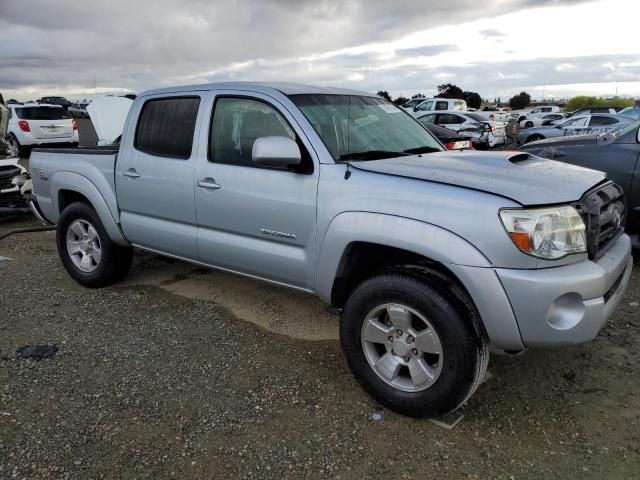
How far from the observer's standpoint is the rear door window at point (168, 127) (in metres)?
3.95

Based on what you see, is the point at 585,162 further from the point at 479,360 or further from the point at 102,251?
the point at 102,251

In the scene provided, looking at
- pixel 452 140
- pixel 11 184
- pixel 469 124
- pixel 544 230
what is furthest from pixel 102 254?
pixel 469 124

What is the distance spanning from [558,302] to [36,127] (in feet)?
58.4

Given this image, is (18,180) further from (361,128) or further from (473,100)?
(473,100)

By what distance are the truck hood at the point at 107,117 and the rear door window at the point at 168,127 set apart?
1990 mm

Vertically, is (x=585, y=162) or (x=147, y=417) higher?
(x=585, y=162)

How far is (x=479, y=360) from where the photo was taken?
2.63 m

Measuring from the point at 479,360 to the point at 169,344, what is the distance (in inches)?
88.6

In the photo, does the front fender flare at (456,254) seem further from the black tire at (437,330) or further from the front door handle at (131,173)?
the front door handle at (131,173)

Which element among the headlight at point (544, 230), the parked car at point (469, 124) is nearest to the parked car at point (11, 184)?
the headlight at point (544, 230)

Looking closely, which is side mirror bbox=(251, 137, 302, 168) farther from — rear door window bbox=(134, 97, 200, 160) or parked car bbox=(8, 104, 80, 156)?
parked car bbox=(8, 104, 80, 156)

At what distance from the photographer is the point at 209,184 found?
12.1 feet

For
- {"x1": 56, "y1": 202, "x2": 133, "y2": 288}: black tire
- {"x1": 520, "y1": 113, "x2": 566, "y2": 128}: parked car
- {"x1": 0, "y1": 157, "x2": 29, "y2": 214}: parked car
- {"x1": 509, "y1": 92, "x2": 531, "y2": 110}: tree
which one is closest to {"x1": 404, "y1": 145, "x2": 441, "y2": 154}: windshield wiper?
{"x1": 56, "y1": 202, "x2": 133, "y2": 288}: black tire

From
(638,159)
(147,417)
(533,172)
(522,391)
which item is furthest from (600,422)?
(638,159)
